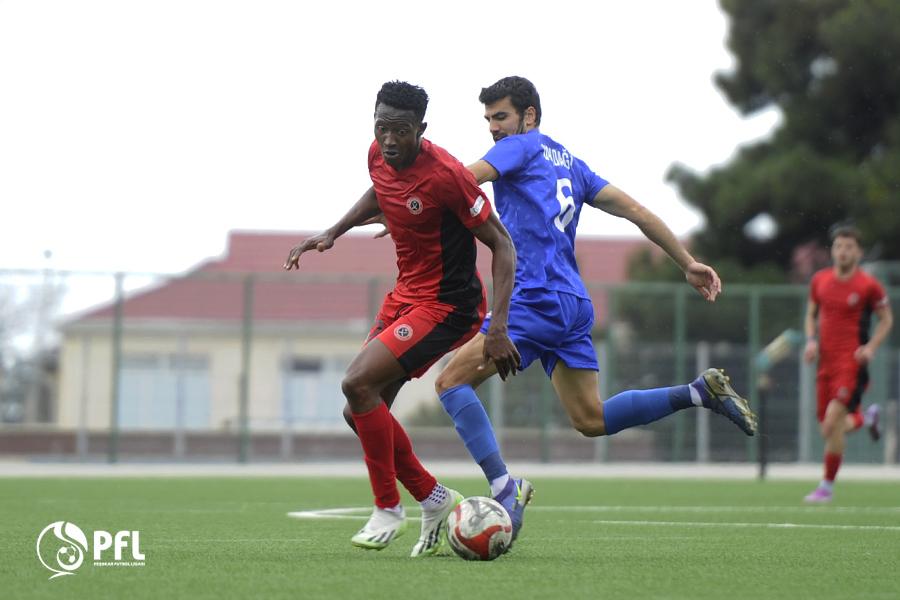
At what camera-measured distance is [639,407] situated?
296 inches

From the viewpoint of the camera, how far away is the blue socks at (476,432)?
6.83 m

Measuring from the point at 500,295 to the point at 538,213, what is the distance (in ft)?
3.02

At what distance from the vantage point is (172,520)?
9.00m

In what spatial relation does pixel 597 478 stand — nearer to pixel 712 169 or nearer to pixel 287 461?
pixel 287 461

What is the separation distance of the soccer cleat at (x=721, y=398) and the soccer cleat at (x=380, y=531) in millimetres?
1575

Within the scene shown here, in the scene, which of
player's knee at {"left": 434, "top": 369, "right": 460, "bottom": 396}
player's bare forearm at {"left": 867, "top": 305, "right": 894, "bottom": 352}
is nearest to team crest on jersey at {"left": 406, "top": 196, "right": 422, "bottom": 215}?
player's knee at {"left": 434, "top": 369, "right": 460, "bottom": 396}

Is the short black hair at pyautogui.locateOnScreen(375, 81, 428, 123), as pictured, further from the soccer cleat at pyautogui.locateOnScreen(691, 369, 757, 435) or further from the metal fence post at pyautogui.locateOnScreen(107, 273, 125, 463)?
the metal fence post at pyautogui.locateOnScreen(107, 273, 125, 463)

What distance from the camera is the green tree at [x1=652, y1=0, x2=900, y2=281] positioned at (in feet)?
97.8

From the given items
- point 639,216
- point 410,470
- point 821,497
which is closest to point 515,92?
point 639,216

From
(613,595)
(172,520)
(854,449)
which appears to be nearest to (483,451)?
(613,595)

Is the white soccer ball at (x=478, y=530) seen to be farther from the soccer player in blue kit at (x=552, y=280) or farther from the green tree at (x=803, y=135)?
the green tree at (x=803, y=135)

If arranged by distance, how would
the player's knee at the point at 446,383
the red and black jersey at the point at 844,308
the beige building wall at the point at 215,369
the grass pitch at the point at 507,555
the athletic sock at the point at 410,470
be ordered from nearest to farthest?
the grass pitch at the point at 507,555, the athletic sock at the point at 410,470, the player's knee at the point at 446,383, the red and black jersey at the point at 844,308, the beige building wall at the point at 215,369

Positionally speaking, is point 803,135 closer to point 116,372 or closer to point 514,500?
point 116,372

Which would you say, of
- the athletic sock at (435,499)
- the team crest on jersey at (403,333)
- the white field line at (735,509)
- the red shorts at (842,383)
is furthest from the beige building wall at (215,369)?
the team crest on jersey at (403,333)
